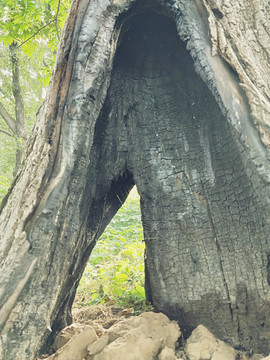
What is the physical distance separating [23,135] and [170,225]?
8.27 metres

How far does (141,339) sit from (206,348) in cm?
31

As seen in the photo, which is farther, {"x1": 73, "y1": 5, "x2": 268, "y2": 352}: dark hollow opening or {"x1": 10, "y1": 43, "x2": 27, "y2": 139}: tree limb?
{"x1": 10, "y1": 43, "x2": 27, "y2": 139}: tree limb

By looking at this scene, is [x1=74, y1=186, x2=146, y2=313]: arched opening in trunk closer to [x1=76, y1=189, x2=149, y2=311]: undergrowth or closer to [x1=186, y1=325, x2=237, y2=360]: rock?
[x1=76, y1=189, x2=149, y2=311]: undergrowth

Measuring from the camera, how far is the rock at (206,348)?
1.39 metres

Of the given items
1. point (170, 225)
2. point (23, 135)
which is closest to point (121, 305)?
point (170, 225)

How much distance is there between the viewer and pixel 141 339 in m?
1.36

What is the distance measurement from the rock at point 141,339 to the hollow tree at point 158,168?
0.17m

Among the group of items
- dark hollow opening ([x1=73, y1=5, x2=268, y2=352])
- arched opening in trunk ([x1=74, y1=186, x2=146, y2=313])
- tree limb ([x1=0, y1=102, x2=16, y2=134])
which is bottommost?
arched opening in trunk ([x1=74, y1=186, x2=146, y2=313])

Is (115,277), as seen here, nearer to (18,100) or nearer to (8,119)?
(18,100)

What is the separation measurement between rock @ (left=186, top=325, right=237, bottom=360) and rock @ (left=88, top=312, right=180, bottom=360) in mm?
81

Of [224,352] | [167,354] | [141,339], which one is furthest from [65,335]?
[224,352]

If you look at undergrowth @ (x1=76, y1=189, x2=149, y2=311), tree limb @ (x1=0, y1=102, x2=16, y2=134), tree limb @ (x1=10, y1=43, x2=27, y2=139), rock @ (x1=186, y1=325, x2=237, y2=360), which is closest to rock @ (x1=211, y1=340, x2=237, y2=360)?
rock @ (x1=186, y1=325, x2=237, y2=360)

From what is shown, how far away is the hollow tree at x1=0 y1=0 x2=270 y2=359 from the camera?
50.6 inches

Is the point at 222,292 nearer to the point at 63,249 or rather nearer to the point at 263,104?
the point at 63,249
